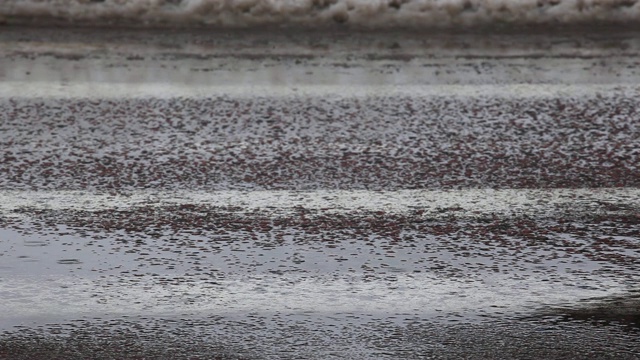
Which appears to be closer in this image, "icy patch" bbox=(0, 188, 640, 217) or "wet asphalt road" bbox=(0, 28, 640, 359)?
"wet asphalt road" bbox=(0, 28, 640, 359)

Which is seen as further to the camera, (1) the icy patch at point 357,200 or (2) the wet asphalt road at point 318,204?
(1) the icy patch at point 357,200

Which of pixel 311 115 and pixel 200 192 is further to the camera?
pixel 311 115

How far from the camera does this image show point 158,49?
6629mm

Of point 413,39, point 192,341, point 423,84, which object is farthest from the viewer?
point 413,39

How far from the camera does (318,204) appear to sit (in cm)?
413

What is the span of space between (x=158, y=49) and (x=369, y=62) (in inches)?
49.0

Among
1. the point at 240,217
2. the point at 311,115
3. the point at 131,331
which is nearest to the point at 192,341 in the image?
the point at 131,331

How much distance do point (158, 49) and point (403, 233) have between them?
3.14 meters

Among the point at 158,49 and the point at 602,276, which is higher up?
the point at 158,49

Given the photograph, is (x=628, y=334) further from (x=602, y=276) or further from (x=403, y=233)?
(x=403, y=233)

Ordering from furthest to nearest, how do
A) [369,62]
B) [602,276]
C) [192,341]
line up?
1. [369,62]
2. [602,276]
3. [192,341]

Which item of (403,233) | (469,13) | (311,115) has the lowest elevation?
(403,233)

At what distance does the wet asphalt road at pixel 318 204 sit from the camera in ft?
10.4

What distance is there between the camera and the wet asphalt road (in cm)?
318
